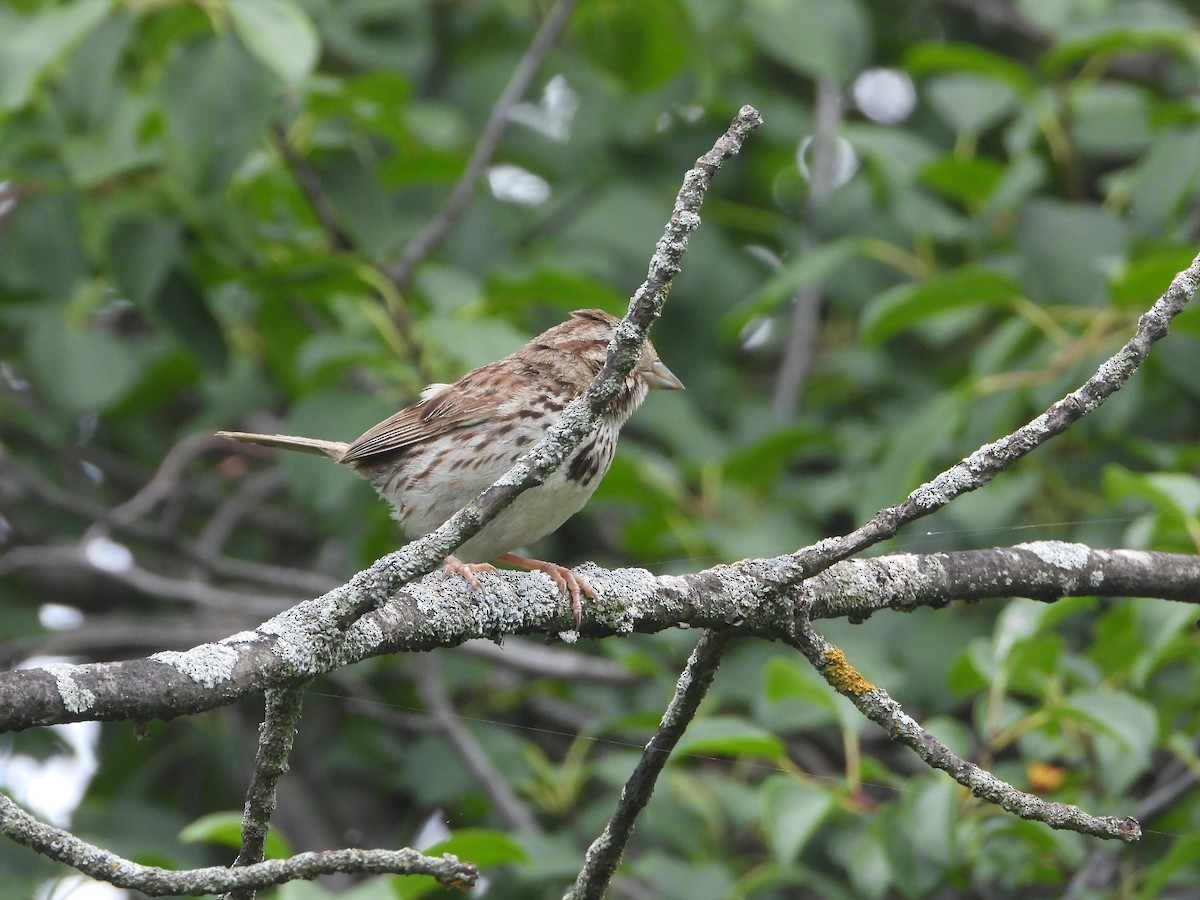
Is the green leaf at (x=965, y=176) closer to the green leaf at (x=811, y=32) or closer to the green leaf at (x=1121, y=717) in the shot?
the green leaf at (x=811, y=32)

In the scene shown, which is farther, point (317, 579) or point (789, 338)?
point (789, 338)

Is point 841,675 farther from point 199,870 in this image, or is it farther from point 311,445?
point 311,445

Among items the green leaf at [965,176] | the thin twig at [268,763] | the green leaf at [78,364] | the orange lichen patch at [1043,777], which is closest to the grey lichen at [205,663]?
the thin twig at [268,763]

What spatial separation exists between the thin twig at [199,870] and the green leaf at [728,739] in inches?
62.0

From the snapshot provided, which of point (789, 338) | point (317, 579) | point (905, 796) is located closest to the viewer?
point (905, 796)

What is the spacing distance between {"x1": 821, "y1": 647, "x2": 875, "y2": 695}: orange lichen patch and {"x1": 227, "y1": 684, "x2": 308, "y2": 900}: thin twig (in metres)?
0.81

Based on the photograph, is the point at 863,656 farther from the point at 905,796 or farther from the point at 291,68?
the point at 291,68

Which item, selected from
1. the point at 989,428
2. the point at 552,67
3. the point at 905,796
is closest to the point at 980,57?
the point at 989,428

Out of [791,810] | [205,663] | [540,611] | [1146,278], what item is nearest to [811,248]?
[1146,278]

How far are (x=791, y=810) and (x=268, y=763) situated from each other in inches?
71.6

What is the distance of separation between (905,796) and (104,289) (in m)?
3.33

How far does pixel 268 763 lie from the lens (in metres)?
1.88

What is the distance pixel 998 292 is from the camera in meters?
4.12

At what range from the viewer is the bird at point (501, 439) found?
3184 mm
